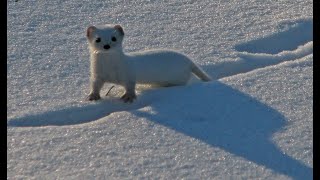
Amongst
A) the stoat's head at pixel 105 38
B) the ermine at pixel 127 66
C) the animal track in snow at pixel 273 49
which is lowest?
the animal track in snow at pixel 273 49

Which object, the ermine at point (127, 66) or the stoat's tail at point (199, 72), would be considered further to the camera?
the stoat's tail at point (199, 72)

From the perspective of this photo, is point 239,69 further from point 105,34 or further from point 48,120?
point 48,120

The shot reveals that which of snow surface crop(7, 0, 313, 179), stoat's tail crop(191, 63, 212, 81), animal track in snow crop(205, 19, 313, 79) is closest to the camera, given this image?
snow surface crop(7, 0, 313, 179)

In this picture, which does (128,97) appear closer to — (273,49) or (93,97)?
(93,97)

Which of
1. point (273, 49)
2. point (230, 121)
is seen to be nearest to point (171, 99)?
point (230, 121)

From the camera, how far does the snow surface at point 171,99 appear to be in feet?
8.93

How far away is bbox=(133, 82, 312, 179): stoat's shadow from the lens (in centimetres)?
275

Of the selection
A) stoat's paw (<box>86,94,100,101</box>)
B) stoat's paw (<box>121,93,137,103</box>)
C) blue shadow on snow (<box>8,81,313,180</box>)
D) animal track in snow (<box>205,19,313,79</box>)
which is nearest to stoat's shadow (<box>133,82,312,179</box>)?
blue shadow on snow (<box>8,81,313,180</box>)

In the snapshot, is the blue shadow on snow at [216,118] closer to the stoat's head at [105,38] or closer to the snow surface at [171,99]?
the snow surface at [171,99]

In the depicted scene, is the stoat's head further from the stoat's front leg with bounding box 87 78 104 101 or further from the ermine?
the stoat's front leg with bounding box 87 78 104 101

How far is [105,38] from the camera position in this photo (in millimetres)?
3291

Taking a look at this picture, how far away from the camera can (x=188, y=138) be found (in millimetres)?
2902

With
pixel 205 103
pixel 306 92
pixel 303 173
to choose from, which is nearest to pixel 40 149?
pixel 205 103

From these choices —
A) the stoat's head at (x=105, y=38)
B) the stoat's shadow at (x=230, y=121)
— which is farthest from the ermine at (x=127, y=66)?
the stoat's shadow at (x=230, y=121)
